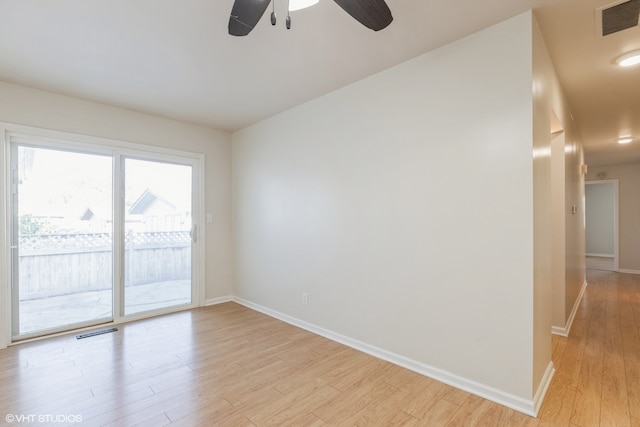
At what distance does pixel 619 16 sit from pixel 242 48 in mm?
2572

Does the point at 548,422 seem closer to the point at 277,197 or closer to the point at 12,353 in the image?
the point at 277,197

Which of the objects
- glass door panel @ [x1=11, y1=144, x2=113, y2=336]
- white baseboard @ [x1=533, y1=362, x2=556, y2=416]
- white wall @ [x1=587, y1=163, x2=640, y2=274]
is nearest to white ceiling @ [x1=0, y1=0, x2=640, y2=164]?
glass door panel @ [x1=11, y1=144, x2=113, y2=336]

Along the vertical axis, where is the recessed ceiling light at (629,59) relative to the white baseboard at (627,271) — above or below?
above

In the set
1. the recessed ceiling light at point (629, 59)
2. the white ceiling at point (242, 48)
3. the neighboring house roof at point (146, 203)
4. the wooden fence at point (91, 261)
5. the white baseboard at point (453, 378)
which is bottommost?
Answer: the white baseboard at point (453, 378)

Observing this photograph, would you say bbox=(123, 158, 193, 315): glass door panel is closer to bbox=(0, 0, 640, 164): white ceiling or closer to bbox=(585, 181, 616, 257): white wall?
bbox=(0, 0, 640, 164): white ceiling

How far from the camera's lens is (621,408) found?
6.48ft

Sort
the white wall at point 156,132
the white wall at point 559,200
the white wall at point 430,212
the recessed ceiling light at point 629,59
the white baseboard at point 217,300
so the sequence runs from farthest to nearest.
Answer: the white baseboard at point 217,300
the white wall at point 156,132
the recessed ceiling light at point 629,59
the white wall at point 559,200
the white wall at point 430,212

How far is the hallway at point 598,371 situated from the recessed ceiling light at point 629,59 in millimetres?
2520

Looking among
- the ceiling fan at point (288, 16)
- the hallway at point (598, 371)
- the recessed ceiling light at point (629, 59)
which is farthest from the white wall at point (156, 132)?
the recessed ceiling light at point (629, 59)

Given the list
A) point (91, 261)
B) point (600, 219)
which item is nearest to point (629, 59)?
point (91, 261)

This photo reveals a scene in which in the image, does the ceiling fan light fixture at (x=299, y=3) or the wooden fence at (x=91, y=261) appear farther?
the wooden fence at (x=91, y=261)

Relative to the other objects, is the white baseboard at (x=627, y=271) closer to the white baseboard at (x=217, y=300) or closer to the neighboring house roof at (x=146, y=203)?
the white baseboard at (x=217, y=300)

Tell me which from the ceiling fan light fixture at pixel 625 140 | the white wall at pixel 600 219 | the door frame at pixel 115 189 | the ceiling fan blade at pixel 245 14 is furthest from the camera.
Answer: the white wall at pixel 600 219

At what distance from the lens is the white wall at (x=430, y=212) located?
A: 199 cm
